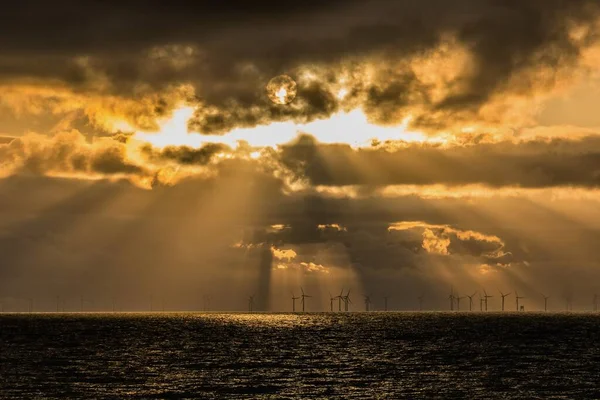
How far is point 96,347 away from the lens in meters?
189

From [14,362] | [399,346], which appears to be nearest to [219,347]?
[399,346]

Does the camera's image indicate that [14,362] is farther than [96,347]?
No

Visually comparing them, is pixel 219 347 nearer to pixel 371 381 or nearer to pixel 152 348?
pixel 152 348

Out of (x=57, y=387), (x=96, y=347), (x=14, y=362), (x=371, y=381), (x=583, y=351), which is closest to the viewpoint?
(x=57, y=387)

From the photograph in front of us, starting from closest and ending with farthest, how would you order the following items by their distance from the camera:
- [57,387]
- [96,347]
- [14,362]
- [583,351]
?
[57,387]
[14,362]
[583,351]
[96,347]

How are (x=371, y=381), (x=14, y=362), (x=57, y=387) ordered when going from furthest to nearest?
(x=14, y=362), (x=371, y=381), (x=57, y=387)

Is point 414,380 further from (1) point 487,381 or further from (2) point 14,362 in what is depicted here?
(2) point 14,362

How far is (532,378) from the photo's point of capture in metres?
118

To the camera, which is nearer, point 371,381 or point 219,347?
point 371,381

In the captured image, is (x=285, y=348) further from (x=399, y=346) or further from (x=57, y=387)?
(x=57, y=387)

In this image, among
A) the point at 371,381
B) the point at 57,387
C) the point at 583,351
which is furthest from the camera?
the point at 583,351

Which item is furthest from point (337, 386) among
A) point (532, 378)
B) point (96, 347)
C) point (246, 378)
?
point (96, 347)

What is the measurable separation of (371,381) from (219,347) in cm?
8386

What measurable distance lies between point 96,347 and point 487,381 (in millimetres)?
101933
